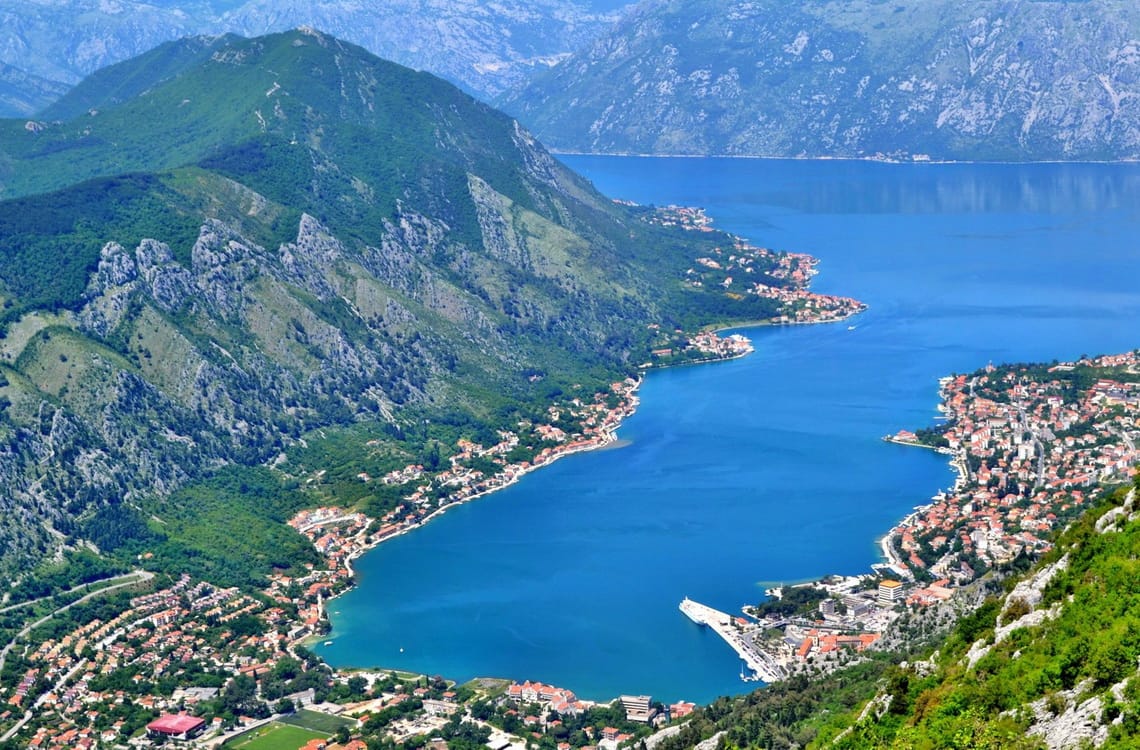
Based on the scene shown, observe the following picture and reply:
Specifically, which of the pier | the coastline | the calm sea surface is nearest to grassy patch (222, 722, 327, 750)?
the calm sea surface

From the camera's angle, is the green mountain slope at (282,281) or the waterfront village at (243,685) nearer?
the waterfront village at (243,685)

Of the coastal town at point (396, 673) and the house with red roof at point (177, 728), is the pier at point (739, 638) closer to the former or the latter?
the coastal town at point (396, 673)

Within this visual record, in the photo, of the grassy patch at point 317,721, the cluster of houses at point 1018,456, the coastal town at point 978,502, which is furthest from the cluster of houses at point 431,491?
the cluster of houses at point 1018,456

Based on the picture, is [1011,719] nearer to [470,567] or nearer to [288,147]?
[470,567]

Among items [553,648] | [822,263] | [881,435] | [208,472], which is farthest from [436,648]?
[822,263]

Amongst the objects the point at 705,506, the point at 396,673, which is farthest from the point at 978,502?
the point at 396,673

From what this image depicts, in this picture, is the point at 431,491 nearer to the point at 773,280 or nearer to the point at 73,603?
the point at 73,603
